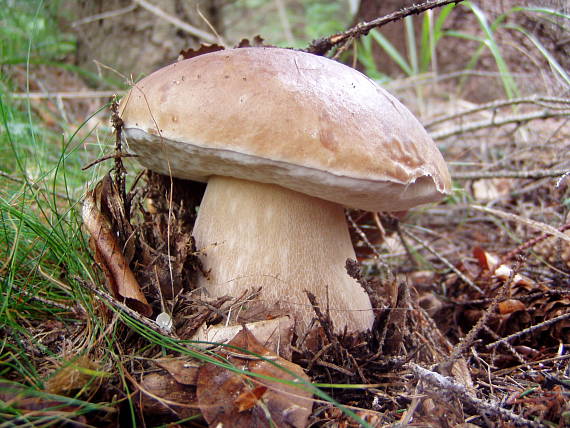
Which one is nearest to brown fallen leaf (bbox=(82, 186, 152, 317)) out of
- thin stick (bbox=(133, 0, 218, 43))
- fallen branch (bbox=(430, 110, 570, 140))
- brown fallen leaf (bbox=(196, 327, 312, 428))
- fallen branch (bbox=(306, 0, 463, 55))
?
brown fallen leaf (bbox=(196, 327, 312, 428))

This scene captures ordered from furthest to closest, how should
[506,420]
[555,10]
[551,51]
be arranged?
1. [551,51]
2. [555,10]
3. [506,420]

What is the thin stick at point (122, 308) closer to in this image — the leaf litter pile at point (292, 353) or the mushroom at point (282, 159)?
the leaf litter pile at point (292, 353)

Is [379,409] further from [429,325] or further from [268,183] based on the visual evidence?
[268,183]

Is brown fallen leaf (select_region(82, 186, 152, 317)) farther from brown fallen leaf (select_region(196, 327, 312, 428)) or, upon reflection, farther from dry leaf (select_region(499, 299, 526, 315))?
dry leaf (select_region(499, 299, 526, 315))

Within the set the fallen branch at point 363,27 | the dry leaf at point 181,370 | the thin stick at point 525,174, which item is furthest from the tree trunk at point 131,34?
the dry leaf at point 181,370

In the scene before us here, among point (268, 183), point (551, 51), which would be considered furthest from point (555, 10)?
point (268, 183)

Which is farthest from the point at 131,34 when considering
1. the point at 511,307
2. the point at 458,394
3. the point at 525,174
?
the point at 458,394
